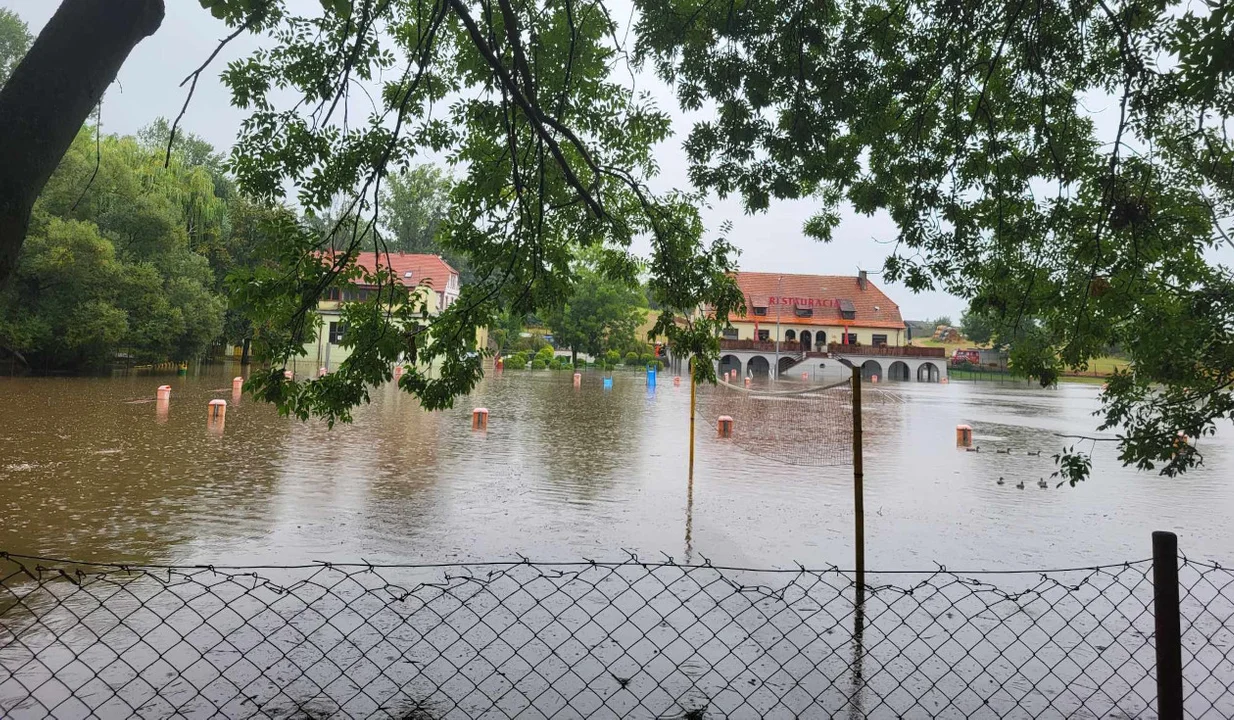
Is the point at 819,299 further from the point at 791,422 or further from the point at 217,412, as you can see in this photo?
the point at 217,412

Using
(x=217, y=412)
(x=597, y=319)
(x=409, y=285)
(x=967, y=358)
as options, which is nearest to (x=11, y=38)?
(x=409, y=285)

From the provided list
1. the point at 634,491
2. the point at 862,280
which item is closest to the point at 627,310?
the point at 862,280

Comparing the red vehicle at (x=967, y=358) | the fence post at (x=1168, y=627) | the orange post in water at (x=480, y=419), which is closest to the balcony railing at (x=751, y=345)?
the red vehicle at (x=967, y=358)

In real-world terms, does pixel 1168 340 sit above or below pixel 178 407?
above

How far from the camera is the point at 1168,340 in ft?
14.4

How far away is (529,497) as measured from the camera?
1045 cm

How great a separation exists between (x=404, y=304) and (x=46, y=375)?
29.4 metres

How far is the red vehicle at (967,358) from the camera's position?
75.9 m

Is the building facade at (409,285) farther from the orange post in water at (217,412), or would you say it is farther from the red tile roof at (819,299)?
the orange post in water at (217,412)

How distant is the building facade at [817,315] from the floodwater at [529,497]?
46179 millimetres

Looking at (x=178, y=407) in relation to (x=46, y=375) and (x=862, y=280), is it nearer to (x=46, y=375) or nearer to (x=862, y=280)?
(x=46, y=375)

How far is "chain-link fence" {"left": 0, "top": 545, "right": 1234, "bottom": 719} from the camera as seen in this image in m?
4.35

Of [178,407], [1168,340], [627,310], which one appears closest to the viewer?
[1168,340]

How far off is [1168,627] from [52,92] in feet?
13.9
